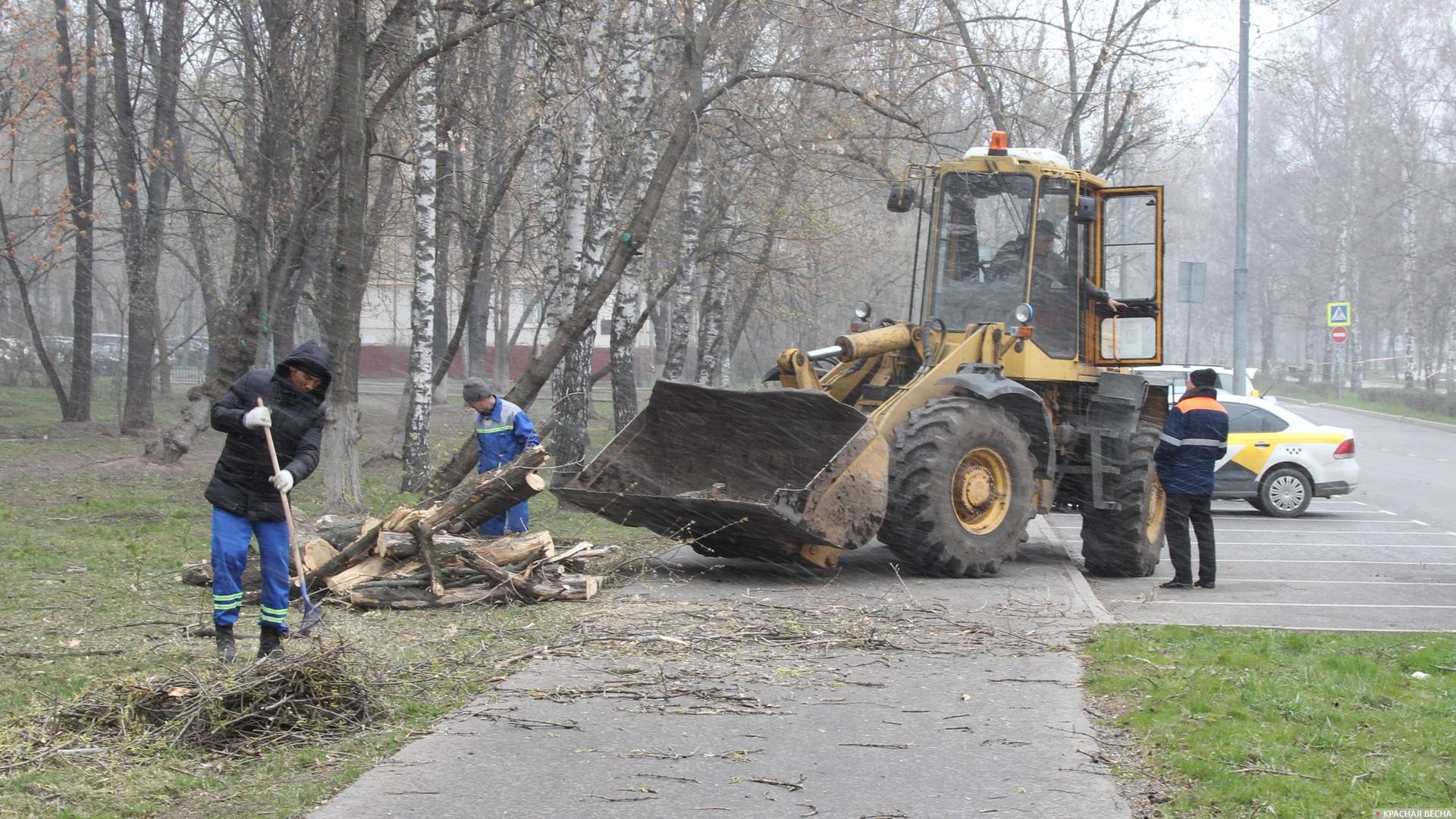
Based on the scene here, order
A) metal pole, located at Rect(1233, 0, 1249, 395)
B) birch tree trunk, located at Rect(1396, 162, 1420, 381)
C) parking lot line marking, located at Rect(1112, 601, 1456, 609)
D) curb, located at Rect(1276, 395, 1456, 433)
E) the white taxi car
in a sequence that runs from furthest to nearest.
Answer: birch tree trunk, located at Rect(1396, 162, 1420, 381)
curb, located at Rect(1276, 395, 1456, 433)
metal pole, located at Rect(1233, 0, 1249, 395)
the white taxi car
parking lot line marking, located at Rect(1112, 601, 1456, 609)

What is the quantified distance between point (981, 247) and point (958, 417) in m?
2.40

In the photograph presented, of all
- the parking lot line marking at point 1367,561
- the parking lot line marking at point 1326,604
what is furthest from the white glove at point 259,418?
the parking lot line marking at point 1367,561

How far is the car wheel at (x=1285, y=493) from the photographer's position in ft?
59.9

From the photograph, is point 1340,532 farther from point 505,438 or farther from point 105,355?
point 105,355

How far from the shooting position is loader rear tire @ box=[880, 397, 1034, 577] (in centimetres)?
1037

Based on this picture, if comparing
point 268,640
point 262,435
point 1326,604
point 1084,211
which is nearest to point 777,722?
point 268,640

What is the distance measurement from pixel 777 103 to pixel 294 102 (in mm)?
7376

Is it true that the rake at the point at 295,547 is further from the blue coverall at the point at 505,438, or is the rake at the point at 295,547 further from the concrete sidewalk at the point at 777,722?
the blue coverall at the point at 505,438

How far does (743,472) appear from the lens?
11.2 m

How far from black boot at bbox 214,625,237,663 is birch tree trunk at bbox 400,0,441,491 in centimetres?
893

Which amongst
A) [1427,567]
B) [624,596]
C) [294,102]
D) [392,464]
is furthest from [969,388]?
[392,464]

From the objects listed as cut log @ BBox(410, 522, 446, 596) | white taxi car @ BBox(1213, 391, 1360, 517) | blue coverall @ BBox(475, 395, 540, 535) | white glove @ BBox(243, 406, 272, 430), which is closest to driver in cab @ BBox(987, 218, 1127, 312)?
blue coverall @ BBox(475, 395, 540, 535)

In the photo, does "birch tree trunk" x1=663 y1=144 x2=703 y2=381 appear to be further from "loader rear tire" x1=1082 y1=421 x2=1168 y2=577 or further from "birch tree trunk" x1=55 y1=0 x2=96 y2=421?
"loader rear tire" x1=1082 y1=421 x2=1168 y2=577

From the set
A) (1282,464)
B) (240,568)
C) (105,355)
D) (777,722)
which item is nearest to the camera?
(777,722)
